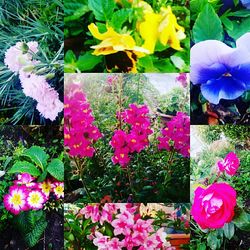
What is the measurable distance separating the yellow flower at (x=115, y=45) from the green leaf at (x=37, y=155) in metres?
0.50

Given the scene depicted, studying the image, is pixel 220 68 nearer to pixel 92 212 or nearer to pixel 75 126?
pixel 75 126

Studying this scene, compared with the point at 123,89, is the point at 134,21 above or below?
above

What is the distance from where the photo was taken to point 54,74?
8.35 feet

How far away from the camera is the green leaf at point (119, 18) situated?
2529mm

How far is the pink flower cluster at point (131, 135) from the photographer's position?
8.45 feet

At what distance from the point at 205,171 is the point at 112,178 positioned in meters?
0.42

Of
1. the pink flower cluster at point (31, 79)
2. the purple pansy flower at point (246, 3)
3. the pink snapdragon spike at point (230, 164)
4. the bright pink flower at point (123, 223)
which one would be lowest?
the bright pink flower at point (123, 223)

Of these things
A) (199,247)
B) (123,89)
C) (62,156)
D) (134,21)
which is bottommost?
(199,247)

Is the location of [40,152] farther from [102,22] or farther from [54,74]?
[102,22]

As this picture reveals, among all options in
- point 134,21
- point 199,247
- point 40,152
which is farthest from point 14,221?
point 134,21

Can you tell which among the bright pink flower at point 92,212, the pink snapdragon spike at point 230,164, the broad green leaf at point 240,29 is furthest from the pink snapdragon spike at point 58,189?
the broad green leaf at point 240,29

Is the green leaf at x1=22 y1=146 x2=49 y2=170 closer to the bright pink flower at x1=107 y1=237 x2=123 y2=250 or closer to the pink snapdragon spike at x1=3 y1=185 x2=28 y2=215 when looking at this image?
the pink snapdragon spike at x1=3 y1=185 x2=28 y2=215

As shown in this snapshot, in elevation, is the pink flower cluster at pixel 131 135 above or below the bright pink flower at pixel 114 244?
above

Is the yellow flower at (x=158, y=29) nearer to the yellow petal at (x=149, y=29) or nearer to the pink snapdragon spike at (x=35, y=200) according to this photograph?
the yellow petal at (x=149, y=29)
